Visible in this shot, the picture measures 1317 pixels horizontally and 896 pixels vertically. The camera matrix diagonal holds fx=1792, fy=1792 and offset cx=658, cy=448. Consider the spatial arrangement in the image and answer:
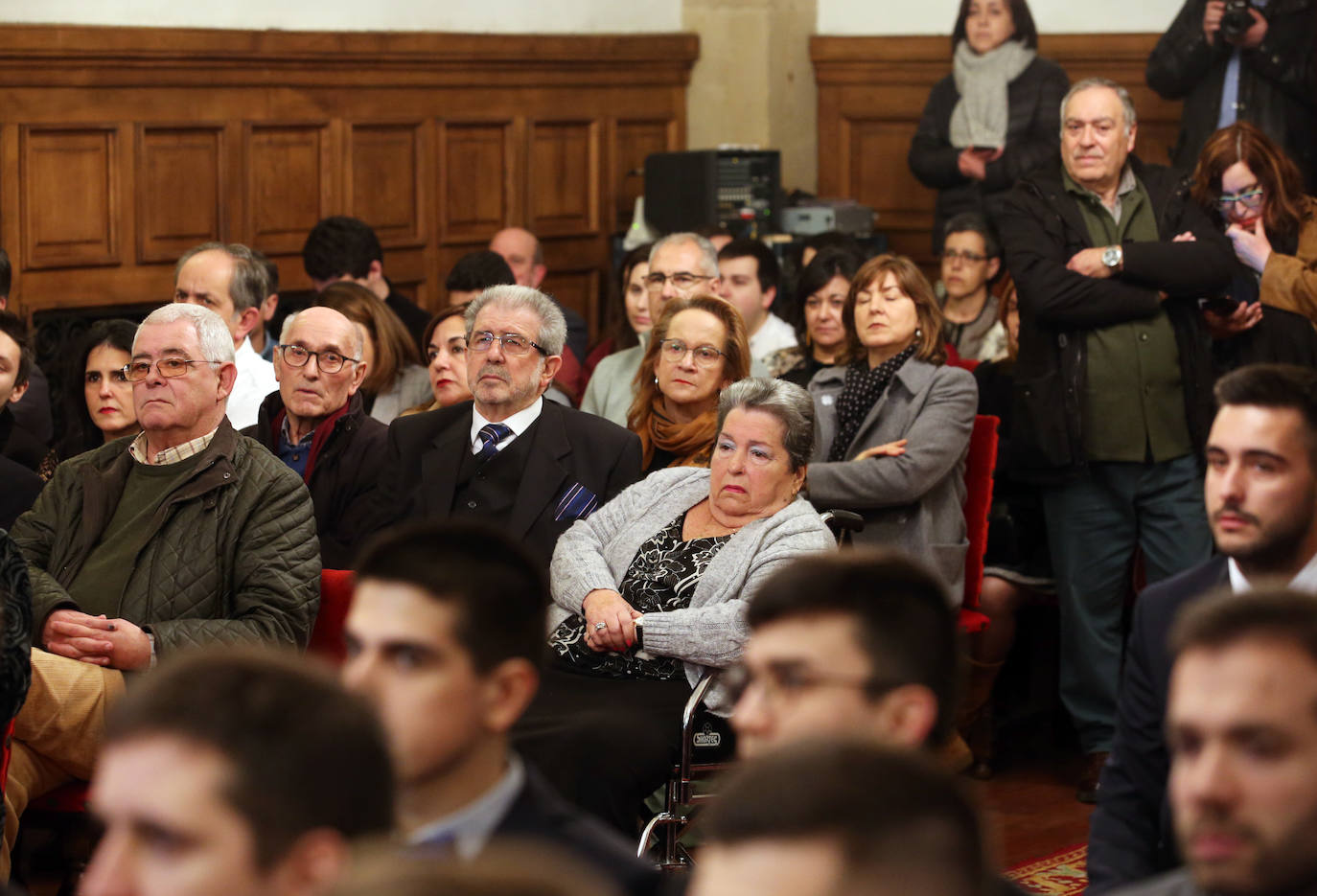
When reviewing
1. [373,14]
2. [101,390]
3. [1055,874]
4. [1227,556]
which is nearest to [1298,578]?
[1227,556]

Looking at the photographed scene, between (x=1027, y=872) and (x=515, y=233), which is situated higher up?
(x=515, y=233)

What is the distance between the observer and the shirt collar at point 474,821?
1751mm

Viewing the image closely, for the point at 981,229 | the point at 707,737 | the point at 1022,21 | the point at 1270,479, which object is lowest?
the point at 707,737

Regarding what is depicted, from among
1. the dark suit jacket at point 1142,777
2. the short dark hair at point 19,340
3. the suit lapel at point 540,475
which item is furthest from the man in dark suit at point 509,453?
the dark suit jacket at point 1142,777

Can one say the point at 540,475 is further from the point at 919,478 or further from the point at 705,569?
the point at 919,478

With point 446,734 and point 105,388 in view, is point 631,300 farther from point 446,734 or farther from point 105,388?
point 446,734

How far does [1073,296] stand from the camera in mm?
4383

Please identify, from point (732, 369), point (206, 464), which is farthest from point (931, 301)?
point (206, 464)

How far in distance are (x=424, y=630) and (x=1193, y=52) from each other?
490cm

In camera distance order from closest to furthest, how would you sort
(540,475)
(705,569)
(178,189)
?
1. (705,569)
2. (540,475)
3. (178,189)

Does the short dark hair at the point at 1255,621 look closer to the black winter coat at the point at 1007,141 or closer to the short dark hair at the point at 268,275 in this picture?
the short dark hair at the point at 268,275

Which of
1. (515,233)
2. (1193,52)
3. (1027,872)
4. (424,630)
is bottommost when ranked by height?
(1027,872)

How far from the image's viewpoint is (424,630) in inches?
75.2

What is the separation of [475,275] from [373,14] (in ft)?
5.10
